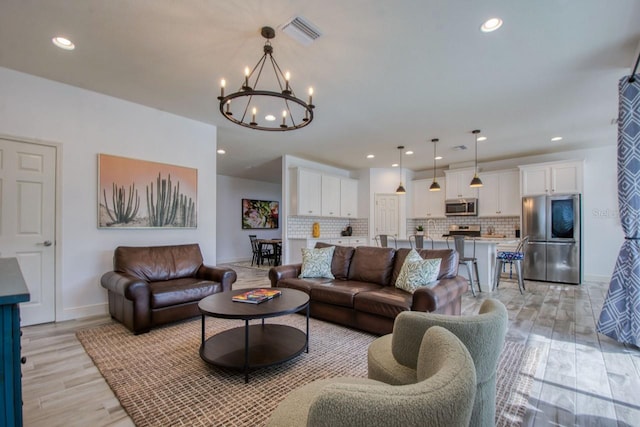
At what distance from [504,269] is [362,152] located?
176 inches

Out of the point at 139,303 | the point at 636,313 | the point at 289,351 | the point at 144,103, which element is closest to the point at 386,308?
the point at 289,351

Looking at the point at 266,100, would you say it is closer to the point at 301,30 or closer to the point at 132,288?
the point at 301,30

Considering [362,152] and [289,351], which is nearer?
[289,351]

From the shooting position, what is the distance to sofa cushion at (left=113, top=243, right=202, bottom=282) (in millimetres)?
3551

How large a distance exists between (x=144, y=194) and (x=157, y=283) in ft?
4.39

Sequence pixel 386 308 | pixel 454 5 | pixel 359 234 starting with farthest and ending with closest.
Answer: pixel 359 234 < pixel 386 308 < pixel 454 5

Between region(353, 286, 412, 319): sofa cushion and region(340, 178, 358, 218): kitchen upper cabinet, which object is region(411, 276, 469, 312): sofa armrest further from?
region(340, 178, 358, 218): kitchen upper cabinet

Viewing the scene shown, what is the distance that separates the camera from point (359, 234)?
8.27 metres

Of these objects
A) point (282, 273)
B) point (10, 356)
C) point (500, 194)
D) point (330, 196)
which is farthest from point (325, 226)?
point (10, 356)

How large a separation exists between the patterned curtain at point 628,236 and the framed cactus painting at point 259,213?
8.52 metres

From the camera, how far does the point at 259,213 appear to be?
9961 millimetres

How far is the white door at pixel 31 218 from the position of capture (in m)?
3.19

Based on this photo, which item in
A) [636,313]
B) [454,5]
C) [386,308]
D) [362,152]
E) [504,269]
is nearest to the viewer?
[454,5]

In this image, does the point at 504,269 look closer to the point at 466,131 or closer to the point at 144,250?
the point at 466,131
